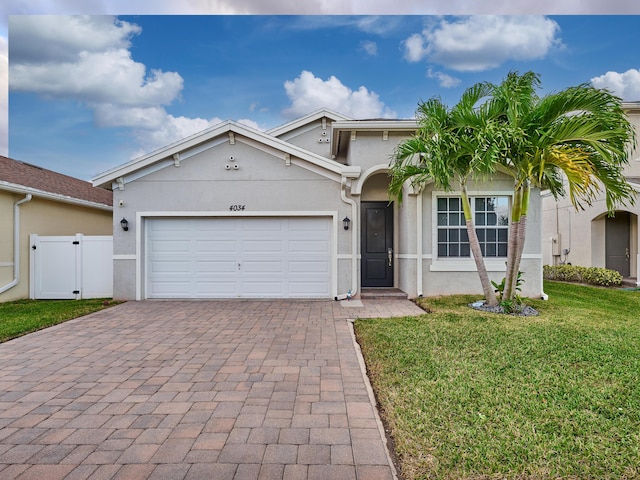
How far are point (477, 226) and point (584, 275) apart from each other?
6.25 metres

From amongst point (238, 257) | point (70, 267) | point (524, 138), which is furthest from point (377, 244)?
point (70, 267)

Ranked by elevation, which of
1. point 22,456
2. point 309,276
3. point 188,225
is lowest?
point 22,456

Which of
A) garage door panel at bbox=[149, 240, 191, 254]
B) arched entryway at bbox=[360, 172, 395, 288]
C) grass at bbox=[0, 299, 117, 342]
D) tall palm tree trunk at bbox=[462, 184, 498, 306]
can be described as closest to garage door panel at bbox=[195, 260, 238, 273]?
garage door panel at bbox=[149, 240, 191, 254]

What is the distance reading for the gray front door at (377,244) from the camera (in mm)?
11000

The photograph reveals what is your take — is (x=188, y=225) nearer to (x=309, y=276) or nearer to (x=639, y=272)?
(x=309, y=276)

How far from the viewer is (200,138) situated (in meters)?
9.22

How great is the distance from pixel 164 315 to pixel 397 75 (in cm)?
2140

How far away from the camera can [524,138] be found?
678cm

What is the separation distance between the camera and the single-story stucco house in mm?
9367

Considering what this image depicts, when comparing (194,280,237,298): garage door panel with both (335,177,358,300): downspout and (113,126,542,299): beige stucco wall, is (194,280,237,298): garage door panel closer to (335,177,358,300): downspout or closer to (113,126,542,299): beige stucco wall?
(113,126,542,299): beige stucco wall

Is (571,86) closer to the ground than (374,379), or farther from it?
farther from it

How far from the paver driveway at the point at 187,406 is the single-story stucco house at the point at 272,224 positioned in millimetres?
3121

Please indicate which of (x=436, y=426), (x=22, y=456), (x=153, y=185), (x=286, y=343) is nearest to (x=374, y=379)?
(x=436, y=426)

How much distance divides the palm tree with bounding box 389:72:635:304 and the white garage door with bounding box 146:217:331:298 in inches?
140
